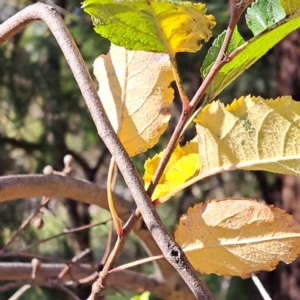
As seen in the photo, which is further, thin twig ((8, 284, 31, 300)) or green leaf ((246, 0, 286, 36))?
thin twig ((8, 284, 31, 300))

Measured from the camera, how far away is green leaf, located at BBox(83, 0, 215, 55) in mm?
251

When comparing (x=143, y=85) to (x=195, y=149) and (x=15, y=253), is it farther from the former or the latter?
(x=15, y=253)

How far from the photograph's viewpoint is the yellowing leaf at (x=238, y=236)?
0.95 ft

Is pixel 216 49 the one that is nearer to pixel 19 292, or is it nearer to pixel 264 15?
pixel 264 15

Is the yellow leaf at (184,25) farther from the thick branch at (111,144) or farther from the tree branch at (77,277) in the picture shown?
the tree branch at (77,277)

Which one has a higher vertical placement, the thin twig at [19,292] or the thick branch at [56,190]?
the thick branch at [56,190]

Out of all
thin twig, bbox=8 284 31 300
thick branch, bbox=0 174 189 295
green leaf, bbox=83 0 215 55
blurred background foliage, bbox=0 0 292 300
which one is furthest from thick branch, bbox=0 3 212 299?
blurred background foliage, bbox=0 0 292 300

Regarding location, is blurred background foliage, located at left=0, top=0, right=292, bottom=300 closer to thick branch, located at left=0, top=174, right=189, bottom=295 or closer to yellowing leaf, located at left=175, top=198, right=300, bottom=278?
thick branch, located at left=0, top=174, right=189, bottom=295

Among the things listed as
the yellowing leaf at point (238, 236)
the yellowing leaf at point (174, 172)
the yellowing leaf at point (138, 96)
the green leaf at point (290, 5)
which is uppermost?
the green leaf at point (290, 5)

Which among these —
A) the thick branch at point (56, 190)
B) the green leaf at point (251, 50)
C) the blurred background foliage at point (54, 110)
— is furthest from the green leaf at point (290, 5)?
the blurred background foliage at point (54, 110)

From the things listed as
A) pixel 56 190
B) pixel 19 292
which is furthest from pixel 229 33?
pixel 19 292

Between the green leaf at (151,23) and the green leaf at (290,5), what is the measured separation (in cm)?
4

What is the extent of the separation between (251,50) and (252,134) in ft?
0.15

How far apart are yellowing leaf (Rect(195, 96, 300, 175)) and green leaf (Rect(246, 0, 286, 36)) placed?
39mm
